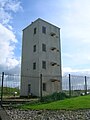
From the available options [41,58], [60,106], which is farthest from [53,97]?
[41,58]

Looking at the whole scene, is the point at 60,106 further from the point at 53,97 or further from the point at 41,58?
the point at 41,58

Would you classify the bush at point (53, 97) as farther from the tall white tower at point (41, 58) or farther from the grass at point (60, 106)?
the tall white tower at point (41, 58)

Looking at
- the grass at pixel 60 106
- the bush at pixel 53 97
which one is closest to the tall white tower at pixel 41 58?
the bush at pixel 53 97

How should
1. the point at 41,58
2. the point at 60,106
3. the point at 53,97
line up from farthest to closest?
the point at 41,58, the point at 53,97, the point at 60,106

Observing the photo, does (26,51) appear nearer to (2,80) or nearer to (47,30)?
(47,30)

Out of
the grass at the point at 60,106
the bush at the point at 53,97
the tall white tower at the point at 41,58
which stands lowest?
the grass at the point at 60,106

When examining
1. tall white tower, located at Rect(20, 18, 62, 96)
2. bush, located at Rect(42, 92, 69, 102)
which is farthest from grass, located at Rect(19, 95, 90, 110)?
tall white tower, located at Rect(20, 18, 62, 96)

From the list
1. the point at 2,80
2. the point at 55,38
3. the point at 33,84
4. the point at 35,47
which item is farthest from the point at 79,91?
the point at 55,38

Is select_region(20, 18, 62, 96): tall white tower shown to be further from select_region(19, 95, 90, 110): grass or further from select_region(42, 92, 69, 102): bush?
select_region(19, 95, 90, 110): grass

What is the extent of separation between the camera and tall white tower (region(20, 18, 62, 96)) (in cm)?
3375

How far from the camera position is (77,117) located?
28.1ft

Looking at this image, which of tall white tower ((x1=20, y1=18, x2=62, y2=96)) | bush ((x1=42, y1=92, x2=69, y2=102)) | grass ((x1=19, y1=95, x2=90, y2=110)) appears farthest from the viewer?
tall white tower ((x1=20, y1=18, x2=62, y2=96))

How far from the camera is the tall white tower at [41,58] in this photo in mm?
33750

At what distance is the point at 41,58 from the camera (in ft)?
112
